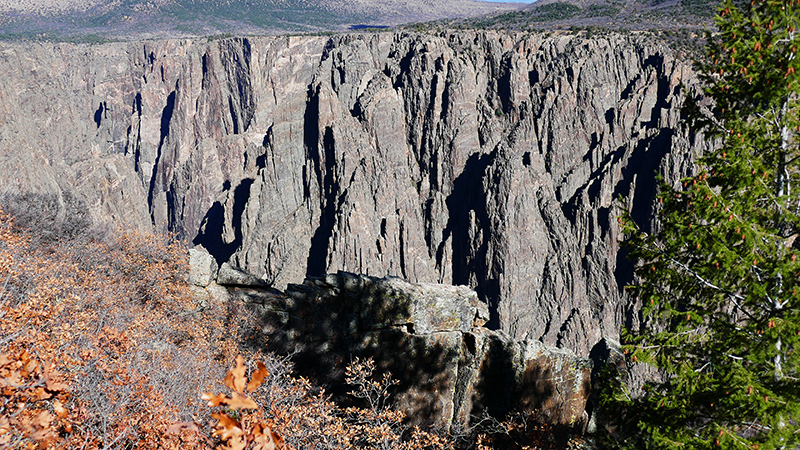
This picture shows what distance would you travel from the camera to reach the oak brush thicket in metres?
3.90

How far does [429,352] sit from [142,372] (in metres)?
7.37

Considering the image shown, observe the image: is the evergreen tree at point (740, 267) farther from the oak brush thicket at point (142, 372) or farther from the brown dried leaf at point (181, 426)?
the brown dried leaf at point (181, 426)

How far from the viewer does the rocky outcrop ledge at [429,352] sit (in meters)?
12.4

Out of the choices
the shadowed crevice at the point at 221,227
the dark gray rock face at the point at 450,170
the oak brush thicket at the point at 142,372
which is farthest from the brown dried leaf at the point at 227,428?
the shadowed crevice at the point at 221,227

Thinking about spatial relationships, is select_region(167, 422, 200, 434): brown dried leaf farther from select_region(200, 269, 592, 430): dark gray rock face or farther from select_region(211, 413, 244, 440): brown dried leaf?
select_region(200, 269, 592, 430): dark gray rock face

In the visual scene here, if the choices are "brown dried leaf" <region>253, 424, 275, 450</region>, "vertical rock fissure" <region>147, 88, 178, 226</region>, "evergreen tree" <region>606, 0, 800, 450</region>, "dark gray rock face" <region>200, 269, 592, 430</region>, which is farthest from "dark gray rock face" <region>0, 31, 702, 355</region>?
"brown dried leaf" <region>253, 424, 275, 450</region>

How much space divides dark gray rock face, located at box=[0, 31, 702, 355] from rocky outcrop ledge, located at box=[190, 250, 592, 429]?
61.8 meters

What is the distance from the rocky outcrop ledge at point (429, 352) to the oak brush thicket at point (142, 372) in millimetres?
711

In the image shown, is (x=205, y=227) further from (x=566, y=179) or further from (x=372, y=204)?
(x=566, y=179)

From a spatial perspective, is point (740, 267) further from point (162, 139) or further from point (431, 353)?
point (162, 139)

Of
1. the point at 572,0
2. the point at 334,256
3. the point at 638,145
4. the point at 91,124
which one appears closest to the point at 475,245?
the point at 334,256

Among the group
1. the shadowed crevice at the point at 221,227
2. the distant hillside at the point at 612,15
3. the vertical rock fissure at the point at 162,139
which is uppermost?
the distant hillside at the point at 612,15

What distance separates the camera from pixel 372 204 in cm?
Result: 8106

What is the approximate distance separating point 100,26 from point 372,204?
18425 centimetres
